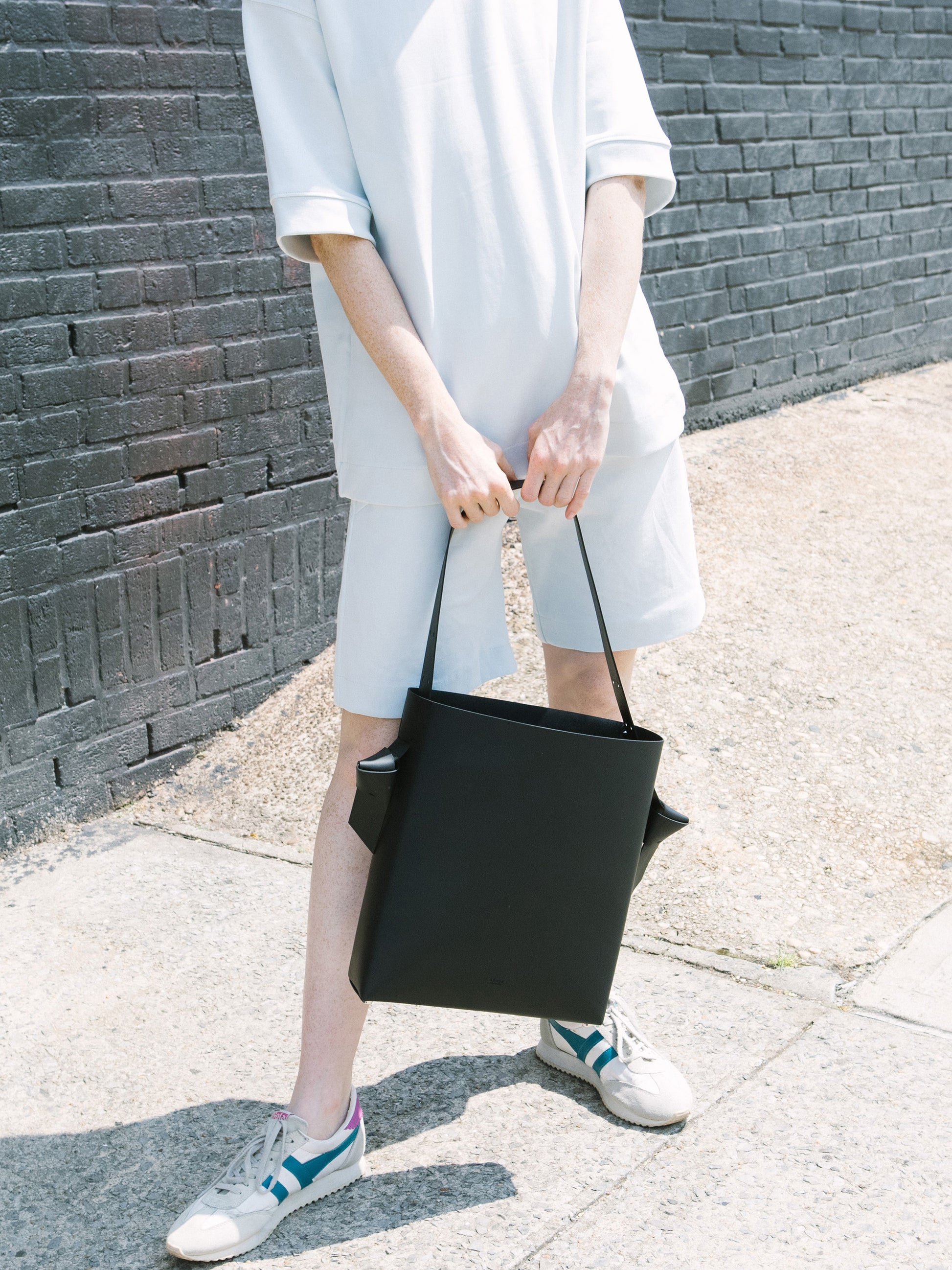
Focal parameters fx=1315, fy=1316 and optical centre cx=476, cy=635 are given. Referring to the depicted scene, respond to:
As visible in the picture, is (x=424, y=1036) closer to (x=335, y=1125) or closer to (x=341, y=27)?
(x=335, y=1125)

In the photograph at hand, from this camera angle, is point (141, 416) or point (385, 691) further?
point (141, 416)

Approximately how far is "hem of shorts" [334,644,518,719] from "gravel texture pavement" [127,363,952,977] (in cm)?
104

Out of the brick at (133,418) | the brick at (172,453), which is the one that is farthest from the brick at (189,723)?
the brick at (133,418)

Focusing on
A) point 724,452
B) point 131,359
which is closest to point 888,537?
point 724,452

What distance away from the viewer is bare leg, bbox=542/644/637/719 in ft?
6.79

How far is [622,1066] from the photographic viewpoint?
7.04 ft

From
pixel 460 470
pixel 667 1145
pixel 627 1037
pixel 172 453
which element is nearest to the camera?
pixel 460 470

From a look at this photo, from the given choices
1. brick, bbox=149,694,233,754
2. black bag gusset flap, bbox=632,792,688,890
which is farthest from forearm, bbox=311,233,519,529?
Result: brick, bbox=149,694,233,754

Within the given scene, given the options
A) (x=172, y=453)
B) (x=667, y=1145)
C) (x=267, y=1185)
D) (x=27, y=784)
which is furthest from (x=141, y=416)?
(x=667, y=1145)

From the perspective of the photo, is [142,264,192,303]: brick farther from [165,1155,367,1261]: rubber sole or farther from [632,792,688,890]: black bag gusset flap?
[165,1155,367,1261]: rubber sole

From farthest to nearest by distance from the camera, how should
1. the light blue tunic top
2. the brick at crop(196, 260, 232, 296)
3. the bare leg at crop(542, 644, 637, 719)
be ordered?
the brick at crop(196, 260, 232, 296) < the bare leg at crop(542, 644, 637, 719) < the light blue tunic top

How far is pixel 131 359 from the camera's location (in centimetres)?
307

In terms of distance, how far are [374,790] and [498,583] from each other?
38 cm

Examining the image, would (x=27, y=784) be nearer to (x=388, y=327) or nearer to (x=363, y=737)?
(x=363, y=737)
